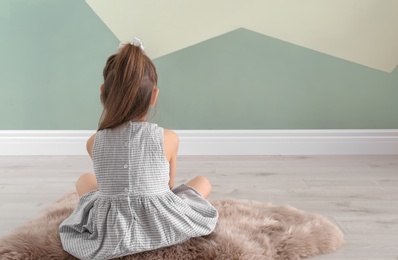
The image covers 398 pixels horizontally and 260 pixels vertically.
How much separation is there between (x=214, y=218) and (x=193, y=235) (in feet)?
0.30

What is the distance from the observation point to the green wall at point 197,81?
261 centimetres

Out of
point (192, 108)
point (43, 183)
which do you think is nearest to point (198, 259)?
point (43, 183)

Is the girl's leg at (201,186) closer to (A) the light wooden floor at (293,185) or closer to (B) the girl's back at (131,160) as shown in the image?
(B) the girl's back at (131,160)

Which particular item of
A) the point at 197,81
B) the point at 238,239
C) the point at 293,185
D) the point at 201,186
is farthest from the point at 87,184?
the point at 197,81

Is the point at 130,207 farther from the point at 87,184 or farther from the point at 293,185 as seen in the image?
the point at 293,185

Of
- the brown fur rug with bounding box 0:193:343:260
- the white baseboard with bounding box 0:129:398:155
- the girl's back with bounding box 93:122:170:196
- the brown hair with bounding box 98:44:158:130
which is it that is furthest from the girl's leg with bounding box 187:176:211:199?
the white baseboard with bounding box 0:129:398:155

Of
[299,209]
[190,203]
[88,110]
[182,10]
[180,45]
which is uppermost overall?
[182,10]

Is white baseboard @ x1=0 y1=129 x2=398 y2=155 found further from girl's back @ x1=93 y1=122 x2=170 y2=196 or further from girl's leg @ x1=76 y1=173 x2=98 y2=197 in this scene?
girl's back @ x1=93 y1=122 x2=170 y2=196

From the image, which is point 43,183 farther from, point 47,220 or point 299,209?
point 299,209

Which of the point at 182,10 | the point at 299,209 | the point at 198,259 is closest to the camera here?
the point at 198,259

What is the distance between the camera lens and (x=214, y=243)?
4.18ft

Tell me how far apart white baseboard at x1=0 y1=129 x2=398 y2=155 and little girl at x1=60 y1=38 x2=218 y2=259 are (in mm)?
1321

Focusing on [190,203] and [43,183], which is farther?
[43,183]

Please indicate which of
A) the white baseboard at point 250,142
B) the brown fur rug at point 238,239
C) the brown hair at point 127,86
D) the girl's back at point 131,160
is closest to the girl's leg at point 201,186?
the brown fur rug at point 238,239
